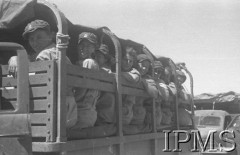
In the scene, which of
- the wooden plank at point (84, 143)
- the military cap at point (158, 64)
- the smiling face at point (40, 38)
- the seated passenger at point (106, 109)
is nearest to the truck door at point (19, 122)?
the wooden plank at point (84, 143)

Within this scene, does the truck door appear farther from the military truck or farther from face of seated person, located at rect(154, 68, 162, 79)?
face of seated person, located at rect(154, 68, 162, 79)

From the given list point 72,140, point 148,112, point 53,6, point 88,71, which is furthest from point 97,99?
point 148,112

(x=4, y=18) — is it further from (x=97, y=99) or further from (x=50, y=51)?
(x=97, y=99)

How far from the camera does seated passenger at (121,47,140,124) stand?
428cm

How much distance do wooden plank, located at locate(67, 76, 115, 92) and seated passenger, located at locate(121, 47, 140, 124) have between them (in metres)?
0.40

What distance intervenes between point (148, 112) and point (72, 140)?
2.00 metres

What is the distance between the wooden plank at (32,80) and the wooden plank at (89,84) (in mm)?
Result: 225

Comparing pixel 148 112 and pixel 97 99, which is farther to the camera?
pixel 148 112

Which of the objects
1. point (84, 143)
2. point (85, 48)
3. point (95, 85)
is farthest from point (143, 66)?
point (84, 143)

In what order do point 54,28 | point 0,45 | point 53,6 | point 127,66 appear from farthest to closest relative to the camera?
point 127,66 → point 54,28 → point 53,6 → point 0,45

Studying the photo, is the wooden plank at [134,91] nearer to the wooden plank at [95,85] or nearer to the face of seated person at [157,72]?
the wooden plank at [95,85]

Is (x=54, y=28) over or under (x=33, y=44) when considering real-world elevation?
over

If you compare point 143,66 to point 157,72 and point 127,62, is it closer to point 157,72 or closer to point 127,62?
point 127,62

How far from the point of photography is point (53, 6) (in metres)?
3.29
